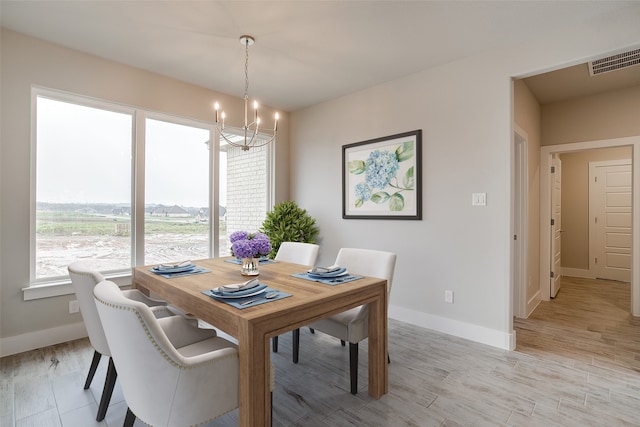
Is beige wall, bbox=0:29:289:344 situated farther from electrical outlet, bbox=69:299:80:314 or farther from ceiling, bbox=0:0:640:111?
ceiling, bbox=0:0:640:111

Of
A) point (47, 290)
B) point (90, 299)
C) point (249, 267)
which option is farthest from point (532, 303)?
point (47, 290)

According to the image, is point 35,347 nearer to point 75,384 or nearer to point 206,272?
point 75,384

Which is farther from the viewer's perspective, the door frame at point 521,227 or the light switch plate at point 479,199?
the door frame at point 521,227

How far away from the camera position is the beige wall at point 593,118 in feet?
11.9

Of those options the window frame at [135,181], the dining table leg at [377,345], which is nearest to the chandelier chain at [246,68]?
the window frame at [135,181]

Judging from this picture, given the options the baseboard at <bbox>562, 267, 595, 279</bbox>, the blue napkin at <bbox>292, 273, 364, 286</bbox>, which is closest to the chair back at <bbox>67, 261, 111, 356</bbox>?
the blue napkin at <bbox>292, 273, 364, 286</bbox>

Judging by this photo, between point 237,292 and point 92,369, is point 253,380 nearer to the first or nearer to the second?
point 237,292

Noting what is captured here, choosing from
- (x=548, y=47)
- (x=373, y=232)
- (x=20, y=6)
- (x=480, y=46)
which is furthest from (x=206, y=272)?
(x=548, y=47)

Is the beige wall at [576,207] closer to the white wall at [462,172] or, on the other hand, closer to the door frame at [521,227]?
the door frame at [521,227]

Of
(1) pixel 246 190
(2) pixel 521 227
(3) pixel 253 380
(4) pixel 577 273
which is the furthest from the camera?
(4) pixel 577 273

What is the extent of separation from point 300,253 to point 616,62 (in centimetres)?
334

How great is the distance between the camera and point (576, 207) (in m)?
5.50

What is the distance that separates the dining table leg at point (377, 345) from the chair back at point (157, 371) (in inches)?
38.1

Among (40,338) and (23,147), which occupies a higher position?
(23,147)
